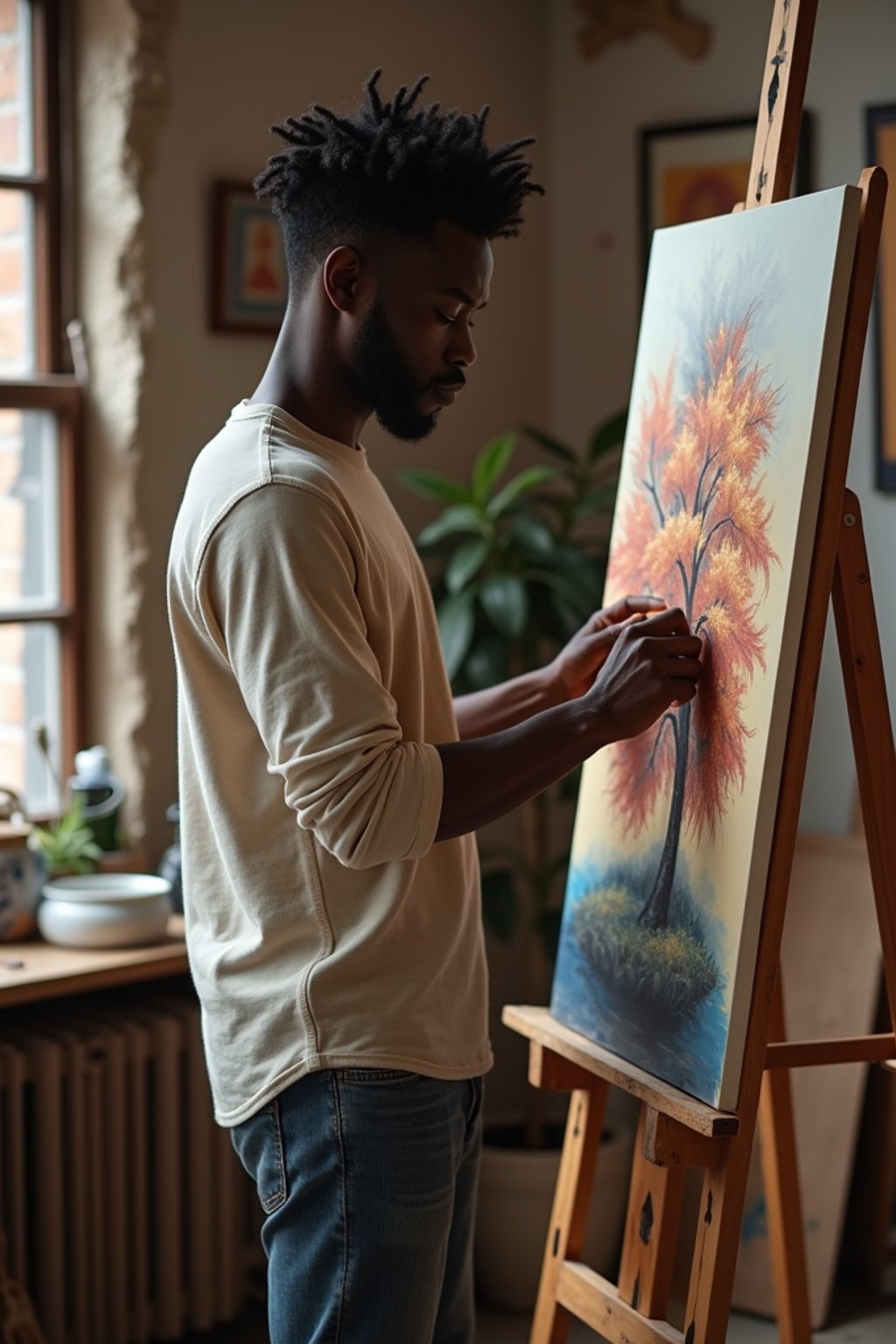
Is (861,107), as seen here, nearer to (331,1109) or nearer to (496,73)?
(496,73)

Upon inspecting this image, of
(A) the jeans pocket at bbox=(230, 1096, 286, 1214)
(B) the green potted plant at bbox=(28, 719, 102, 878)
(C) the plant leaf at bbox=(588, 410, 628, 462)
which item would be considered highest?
(C) the plant leaf at bbox=(588, 410, 628, 462)

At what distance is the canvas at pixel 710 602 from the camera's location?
1522 mm

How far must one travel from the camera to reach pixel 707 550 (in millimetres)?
1687

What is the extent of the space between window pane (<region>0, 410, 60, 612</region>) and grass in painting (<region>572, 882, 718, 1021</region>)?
143 cm

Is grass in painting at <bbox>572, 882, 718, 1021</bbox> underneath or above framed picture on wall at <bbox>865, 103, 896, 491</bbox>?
underneath

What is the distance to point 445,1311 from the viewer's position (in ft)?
5.58

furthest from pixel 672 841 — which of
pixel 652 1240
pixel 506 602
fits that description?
pixel 506 602

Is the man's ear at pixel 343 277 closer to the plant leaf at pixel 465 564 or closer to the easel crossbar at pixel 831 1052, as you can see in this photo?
the easel crossbar at pixel 831 1052

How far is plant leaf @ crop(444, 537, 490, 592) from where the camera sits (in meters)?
2.98

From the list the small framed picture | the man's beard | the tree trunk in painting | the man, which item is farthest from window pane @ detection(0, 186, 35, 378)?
the tree trunk in painting

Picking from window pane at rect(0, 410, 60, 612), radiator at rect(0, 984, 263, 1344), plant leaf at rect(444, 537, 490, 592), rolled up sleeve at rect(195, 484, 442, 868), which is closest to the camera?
rolled up sleeve at rect(195, 484, 442, 868)

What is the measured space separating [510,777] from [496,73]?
7.93 feet

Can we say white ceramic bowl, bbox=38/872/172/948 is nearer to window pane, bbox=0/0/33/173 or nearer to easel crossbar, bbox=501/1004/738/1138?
easel crossbar, bbox=501/1004/738/1138

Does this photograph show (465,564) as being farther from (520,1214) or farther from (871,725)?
(871,725)
